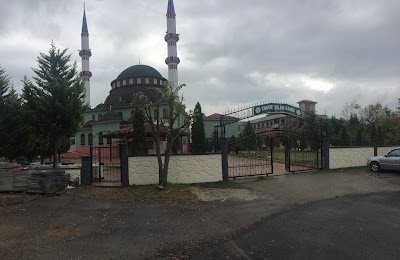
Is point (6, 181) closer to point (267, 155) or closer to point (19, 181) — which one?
point (19, 181)

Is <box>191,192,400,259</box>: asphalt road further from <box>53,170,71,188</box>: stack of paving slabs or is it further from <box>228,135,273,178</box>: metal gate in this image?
<box>53,170,71,188</box>: stack of paving slabs

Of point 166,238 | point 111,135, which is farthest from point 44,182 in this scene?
point 111,135

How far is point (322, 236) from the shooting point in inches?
245

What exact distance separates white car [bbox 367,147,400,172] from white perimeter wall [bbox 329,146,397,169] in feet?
3.61

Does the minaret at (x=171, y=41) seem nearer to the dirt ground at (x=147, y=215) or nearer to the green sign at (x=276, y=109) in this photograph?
the green sign at (x=276, y=109)

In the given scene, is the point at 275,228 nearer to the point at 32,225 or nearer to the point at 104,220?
the point at 104,220

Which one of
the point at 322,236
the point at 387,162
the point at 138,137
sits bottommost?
the point at 322,236

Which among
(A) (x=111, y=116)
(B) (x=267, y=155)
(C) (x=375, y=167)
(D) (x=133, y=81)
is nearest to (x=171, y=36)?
(D) (x=133, y=81)

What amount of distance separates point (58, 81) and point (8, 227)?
892cm

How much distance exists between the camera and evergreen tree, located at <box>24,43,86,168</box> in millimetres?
13492

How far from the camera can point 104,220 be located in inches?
305

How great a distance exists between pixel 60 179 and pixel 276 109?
11.2m

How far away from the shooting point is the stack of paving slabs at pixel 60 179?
11727mm

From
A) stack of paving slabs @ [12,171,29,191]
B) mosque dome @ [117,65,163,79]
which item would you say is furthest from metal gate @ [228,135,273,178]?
mosque dome @ [117,65,163,79]
